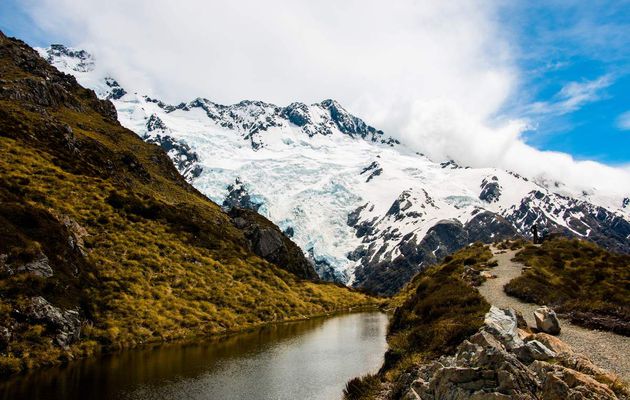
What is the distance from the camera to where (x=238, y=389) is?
109 feet

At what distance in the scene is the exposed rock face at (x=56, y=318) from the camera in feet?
124

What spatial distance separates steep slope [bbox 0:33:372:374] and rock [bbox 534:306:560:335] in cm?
3546

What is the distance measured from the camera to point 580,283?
4222 cm

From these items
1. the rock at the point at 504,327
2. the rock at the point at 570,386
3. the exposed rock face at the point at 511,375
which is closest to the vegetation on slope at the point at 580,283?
the rock at the point at 504,327

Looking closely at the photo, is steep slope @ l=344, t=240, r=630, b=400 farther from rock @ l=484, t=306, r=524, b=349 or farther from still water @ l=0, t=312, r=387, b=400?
still water @ l=0, t=312, r=387, b=400

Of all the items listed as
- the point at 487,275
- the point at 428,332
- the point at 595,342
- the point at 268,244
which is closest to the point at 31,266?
the point at 428,332

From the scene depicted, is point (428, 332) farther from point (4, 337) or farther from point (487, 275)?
point (4, 337)

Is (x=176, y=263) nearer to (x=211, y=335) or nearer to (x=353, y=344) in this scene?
(x=211, y=335)

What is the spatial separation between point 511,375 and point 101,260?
2088 inches

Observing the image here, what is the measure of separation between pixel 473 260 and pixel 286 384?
35017mm

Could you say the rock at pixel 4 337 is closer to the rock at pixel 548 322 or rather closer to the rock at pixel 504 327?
the rock at pixel 504 327

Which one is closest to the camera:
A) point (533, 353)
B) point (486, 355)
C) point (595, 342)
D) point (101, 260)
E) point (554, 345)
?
point (486, 355)

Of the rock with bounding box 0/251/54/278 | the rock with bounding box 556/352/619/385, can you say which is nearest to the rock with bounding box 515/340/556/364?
the rock with bounding box 556/352/619/385

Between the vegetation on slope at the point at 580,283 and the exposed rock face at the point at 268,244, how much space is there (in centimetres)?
7511
